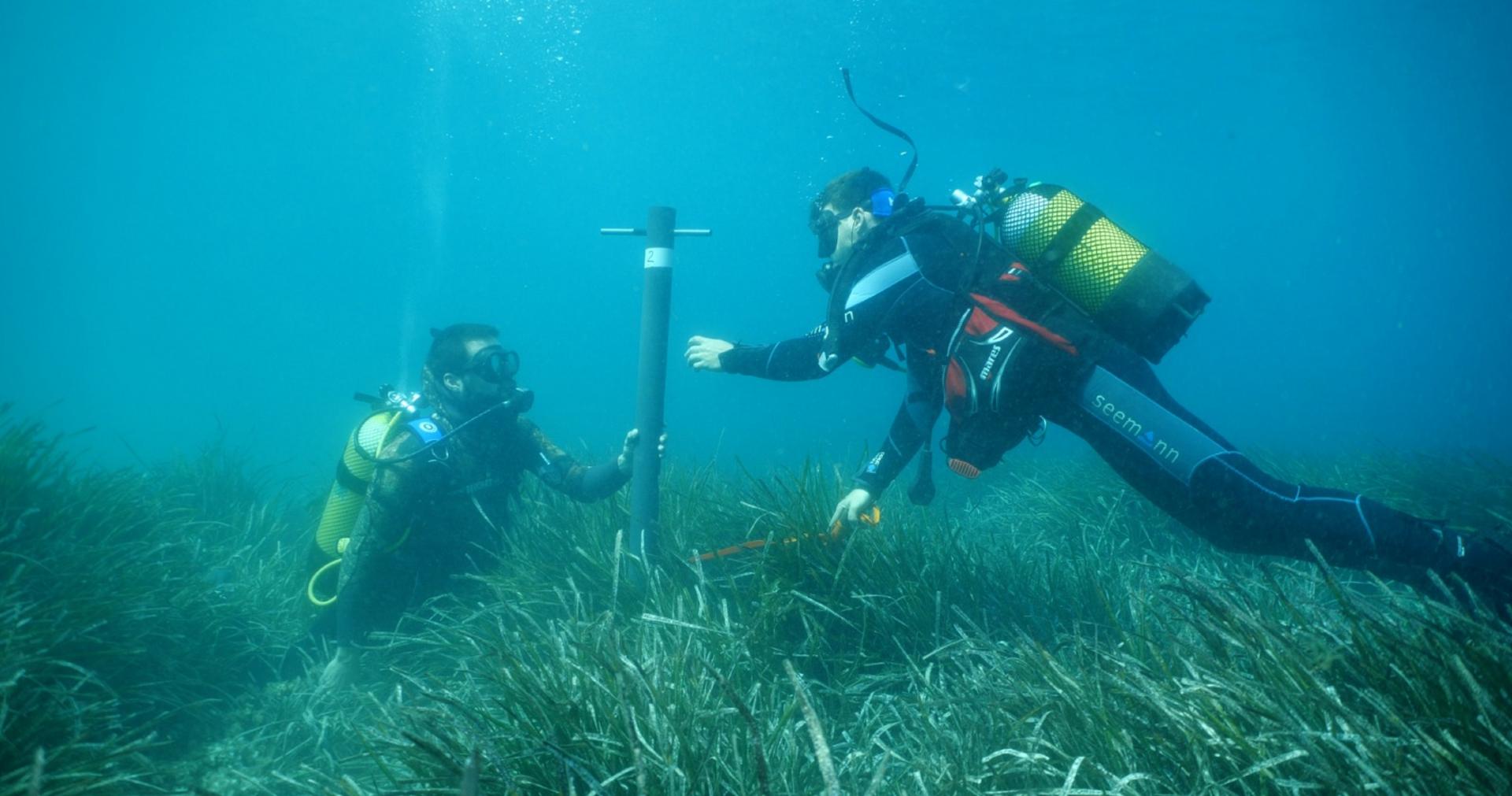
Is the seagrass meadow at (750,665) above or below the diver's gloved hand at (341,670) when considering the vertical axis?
above

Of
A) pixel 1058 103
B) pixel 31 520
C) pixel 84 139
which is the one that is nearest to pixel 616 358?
pixel 84 139

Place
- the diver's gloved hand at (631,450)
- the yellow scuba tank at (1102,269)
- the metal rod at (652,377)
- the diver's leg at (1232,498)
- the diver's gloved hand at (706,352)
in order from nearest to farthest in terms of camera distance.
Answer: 1. the diver's leg at (1232,498)
2. the yellow scuba tank at (1102,269)
3. the metal rod at (652,377)
4. the diver's gloved hand at (631,450)
5. the diver's gloved hand at (706,352)

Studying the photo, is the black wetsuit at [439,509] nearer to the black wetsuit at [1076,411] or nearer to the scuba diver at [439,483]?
the scuba diver at [439,483]

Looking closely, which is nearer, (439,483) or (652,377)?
(652,377)

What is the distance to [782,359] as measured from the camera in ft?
11.9

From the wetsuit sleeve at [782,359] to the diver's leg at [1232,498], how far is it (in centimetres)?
125

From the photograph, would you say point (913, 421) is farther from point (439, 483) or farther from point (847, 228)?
point (439, 483)

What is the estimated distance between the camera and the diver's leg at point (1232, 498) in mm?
2402

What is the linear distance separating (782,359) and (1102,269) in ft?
5.23

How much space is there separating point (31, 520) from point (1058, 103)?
39547 mm

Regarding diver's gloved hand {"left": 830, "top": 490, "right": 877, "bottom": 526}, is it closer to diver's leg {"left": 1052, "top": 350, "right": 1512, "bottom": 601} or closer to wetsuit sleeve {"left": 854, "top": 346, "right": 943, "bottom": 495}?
wetsuit sleeve {"left": 854, "top": 346, "right": 943, "bottom": 495}

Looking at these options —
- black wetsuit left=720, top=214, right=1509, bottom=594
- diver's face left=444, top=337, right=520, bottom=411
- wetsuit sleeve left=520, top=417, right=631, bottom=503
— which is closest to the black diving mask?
diver's face left=444, top=337, right=520, bottom=411

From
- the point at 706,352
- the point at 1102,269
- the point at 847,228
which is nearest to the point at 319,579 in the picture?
the point at 706,352

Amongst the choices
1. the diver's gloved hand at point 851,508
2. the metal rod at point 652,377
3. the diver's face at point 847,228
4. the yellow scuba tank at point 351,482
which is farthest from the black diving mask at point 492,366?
the diver's gloved hand at point 851,508
